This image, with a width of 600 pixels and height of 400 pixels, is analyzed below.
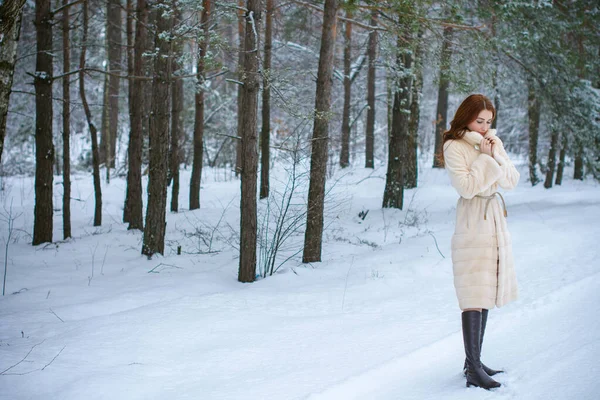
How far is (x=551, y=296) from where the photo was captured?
529 centimetres

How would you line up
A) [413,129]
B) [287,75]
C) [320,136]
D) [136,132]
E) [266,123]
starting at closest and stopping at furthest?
[287,75] < [320,136] < [136,132] < [266,123] < [413,129]

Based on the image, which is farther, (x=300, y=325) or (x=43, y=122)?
(x=43, y=122)

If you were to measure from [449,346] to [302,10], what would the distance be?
9.80 meters

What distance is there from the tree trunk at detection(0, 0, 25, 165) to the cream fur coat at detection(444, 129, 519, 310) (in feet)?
10.9

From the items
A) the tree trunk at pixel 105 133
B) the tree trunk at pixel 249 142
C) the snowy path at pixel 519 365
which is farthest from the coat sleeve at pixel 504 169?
the tree trunk at pixel 105 133

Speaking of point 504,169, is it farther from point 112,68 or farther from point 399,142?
point 112,68

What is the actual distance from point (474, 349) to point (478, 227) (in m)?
0.86

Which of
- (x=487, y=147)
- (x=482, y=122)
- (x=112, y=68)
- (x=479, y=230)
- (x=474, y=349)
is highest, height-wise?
(x=112, y=68)

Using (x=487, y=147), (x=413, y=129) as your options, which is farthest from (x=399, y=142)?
(x=487, y=147)

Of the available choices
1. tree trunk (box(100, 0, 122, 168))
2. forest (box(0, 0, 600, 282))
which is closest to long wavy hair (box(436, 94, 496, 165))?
forest (box(0, 0, 600, 282))

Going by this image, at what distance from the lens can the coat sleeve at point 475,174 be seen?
336 cm

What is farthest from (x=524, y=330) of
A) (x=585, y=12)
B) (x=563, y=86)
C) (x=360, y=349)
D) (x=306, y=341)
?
(x=585, y=12)

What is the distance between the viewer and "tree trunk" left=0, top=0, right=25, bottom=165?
11.4 feet

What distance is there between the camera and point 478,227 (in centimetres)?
343
